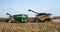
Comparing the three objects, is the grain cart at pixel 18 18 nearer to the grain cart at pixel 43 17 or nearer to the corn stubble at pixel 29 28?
the grain cart at pixel 43 17

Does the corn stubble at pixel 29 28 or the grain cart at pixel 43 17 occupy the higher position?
the corn stubble at pixel 29 28

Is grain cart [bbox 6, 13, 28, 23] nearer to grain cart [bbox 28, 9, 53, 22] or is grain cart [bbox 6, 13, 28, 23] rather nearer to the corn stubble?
grain cart [bbox 28, 9, 53, 22]

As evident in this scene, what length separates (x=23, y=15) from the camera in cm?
3550

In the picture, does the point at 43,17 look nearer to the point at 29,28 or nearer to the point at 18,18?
the point at 18,18

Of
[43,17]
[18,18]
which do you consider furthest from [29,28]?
[18,18]

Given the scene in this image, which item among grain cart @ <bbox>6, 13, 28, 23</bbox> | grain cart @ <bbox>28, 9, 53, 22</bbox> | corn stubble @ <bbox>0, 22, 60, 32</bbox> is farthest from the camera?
grain cart @ <bbox>6, 13, 28, 23</bbox>

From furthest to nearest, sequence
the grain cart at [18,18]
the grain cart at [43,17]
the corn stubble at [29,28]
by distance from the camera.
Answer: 1. the grain cart at [18,18]
2. the grain cart at [43,17]
3. the corn stubble at [29,28]

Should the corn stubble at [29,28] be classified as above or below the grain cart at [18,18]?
above

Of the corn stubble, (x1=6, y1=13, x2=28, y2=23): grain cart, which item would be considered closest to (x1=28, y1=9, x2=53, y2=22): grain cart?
(x1=6, y1=13, x2=28, y2=23): grain cart

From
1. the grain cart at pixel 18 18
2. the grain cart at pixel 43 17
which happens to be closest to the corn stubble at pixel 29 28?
the grain cart at pixel 43 17

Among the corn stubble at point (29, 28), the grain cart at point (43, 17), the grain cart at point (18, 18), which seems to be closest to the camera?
the corn stubble at point (29, 28)

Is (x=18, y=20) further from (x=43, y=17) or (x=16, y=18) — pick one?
(x=43, y=17)

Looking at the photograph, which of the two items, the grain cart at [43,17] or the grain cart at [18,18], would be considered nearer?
the grain cart at [43,17]

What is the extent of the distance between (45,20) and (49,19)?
3.19 feet
